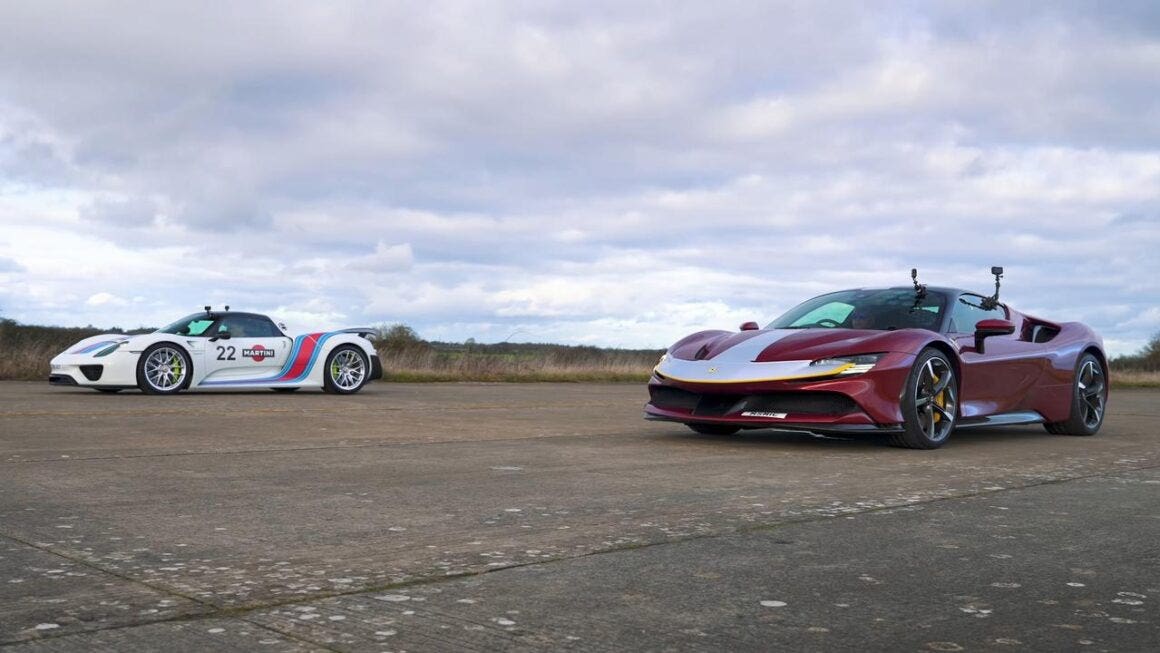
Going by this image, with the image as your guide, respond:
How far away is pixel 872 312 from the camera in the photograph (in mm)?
9086

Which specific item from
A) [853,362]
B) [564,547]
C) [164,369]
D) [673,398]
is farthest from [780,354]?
[164,369]

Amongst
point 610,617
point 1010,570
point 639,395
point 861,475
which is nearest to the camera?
point 610,617

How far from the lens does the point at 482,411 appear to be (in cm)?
1180

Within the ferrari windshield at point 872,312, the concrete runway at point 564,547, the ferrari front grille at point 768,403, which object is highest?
the ferrari windshield at point 872,312

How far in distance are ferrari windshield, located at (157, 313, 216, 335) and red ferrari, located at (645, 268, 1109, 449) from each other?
834 cm

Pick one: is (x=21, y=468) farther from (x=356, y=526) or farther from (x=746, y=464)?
(x=746, y=464)

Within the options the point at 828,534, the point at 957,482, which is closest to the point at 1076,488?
the point at 957,482

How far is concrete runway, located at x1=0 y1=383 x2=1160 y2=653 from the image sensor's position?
2963mm

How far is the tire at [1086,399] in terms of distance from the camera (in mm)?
9992

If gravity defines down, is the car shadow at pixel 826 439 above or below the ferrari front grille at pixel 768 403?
below

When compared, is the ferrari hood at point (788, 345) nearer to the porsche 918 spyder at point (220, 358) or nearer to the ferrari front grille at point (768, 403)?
the ferrari front grille at point (768, 403)

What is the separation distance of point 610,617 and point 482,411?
28.8 ft

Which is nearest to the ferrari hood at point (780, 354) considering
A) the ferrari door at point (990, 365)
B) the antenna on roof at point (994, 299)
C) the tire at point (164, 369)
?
the ferrari door at point (990, 365)

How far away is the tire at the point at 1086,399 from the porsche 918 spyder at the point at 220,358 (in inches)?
367
